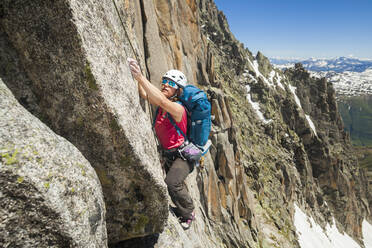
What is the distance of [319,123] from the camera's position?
334ft

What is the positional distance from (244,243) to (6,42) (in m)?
24.3

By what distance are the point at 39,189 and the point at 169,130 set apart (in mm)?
4414

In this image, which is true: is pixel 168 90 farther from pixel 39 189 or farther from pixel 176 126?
pixel 39 189

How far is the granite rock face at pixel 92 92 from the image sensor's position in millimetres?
4184

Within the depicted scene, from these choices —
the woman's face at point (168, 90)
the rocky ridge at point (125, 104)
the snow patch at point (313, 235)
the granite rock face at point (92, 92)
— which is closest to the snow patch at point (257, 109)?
the snow patch at point (313, 235)

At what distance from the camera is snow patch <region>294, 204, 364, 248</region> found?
47.2 meters

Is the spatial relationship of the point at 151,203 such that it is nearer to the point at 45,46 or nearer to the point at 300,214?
the point at 45,46

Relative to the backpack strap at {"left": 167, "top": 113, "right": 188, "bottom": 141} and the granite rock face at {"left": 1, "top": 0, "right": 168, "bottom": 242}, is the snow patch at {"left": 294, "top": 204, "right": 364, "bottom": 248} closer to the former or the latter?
the backpack strap at {"left": 167, "top": 113, "right": 188, "bottom": 141}

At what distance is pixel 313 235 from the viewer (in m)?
52.7

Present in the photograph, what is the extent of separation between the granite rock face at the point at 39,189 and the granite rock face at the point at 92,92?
740 mm

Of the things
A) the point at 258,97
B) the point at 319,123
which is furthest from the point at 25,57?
the point at 319,123

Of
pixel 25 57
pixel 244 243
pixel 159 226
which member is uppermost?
pixel 25 57

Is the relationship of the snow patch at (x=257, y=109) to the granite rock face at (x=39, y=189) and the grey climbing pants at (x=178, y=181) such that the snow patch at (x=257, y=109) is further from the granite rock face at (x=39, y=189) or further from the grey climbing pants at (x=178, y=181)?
the granite rock face at (x=39, y=189)

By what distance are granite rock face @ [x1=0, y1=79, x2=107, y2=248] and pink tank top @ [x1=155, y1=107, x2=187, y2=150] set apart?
341 cm
